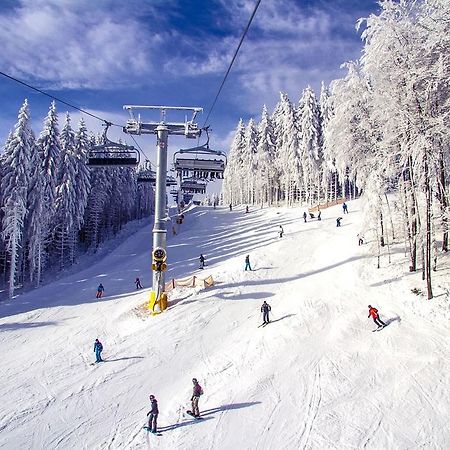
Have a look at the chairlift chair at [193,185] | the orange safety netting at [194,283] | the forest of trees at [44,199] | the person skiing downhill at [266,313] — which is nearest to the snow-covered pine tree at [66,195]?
the forest of trees at [44,199]

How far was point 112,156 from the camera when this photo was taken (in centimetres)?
2092

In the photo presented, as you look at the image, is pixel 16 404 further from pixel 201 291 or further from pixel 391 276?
pixel 391 276

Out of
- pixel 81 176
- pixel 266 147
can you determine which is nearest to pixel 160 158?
pixel 81 176

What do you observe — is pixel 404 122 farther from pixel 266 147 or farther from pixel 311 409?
pixel 266 147

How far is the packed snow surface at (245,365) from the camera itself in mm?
11070

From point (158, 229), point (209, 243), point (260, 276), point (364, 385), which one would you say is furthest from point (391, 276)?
point (209, 243)

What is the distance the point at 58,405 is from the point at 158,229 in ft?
40.3

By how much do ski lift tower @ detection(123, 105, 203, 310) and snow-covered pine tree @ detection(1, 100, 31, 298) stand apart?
17.6 metres

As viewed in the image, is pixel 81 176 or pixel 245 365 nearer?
pixel 245 365

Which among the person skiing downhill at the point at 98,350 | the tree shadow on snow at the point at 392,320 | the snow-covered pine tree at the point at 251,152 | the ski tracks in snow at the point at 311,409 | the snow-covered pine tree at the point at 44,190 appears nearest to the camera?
the ski tracks in snow at the point at 311,409

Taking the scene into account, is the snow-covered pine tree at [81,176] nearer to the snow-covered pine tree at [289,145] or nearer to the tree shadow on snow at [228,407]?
the snow-covered pine tree at [289,145]

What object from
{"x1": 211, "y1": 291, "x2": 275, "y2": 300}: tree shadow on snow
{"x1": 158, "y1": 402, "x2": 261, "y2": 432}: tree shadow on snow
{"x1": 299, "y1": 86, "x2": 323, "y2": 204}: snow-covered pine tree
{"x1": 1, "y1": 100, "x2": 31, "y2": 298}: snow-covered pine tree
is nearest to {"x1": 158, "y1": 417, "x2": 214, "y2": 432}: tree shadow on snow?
{"x1": 158, "y1": 402, "x2": 261, "y2": 432}: tree shadow on snow

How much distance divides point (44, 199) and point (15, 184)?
461cm

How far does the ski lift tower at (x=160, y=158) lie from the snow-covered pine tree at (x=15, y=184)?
1757cm
